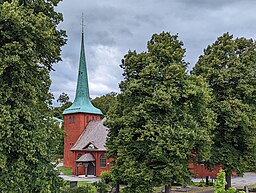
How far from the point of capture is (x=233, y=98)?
20.8 meters

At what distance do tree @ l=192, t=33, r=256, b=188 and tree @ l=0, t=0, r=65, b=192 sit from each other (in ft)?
38.5

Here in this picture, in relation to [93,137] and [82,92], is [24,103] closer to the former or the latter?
[93,137]

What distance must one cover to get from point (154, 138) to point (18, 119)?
7460mm

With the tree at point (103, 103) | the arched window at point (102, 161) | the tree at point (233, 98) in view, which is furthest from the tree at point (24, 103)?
the tree at point (103, 103)

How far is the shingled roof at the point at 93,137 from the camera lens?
126ft

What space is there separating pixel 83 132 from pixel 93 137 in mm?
2997

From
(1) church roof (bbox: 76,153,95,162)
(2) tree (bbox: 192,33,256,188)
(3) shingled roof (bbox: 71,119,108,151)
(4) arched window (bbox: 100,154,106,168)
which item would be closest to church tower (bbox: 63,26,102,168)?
(3) shingled roof (bbox: 71,119,108,151)

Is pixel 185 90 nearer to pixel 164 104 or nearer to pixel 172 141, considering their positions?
pixel 164 104

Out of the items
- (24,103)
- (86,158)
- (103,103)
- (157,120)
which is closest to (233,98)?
(157,120)

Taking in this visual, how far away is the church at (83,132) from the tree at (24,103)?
2550 centimetres

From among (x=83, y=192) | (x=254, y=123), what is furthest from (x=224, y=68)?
(x=83, y=192)

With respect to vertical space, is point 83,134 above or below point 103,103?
below

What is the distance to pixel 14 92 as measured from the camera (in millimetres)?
11695

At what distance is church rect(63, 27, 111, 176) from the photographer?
38.2 m
